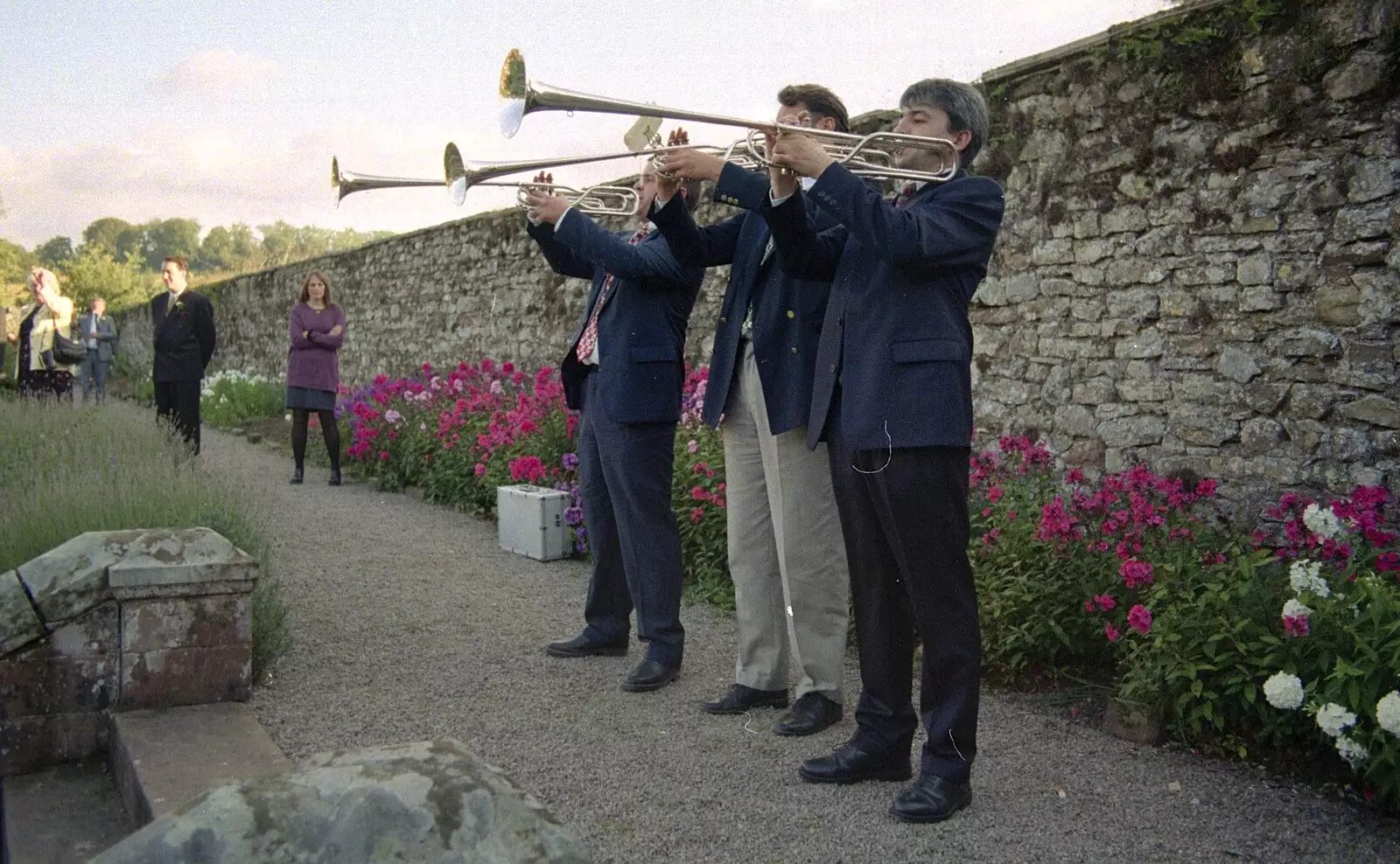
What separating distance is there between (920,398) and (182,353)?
7.55 meters

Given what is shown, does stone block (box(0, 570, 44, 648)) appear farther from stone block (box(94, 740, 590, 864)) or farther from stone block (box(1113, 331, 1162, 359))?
stone block (box(1113, 331, 1162, 359))

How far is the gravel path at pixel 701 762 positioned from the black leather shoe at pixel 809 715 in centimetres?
4

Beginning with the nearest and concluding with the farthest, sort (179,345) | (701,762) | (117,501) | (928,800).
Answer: (928,800) < (701,762) < (117,501) < (179,345)

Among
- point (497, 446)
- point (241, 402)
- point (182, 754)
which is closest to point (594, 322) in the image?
point (182, 754)

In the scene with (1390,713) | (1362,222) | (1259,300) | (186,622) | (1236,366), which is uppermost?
(1362,222)

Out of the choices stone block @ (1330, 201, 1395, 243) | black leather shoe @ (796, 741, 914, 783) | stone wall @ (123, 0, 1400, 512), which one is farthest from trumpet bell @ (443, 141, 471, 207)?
stone block @ (1330, 201, 1395, 243)

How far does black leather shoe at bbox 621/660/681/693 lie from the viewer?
4.18m

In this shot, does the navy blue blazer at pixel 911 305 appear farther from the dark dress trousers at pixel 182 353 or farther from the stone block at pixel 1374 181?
the dark dress trousers at pixel 182 353

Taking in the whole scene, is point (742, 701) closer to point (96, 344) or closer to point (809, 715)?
point (809, 715)

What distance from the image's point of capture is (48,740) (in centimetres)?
341

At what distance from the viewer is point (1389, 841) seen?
2.95m

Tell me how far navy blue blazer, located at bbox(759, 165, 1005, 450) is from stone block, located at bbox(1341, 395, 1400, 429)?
219cm

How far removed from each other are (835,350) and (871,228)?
45 cm

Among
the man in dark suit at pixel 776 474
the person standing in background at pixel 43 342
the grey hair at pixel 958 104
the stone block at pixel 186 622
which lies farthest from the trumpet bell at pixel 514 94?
the person standing in background at pixel 43 342
